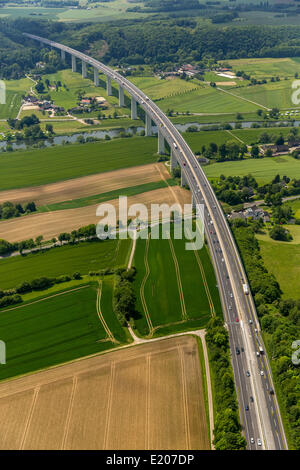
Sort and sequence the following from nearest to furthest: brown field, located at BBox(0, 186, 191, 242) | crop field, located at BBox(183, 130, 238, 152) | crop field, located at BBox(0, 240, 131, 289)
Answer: crop field, located at BBox(0, 240, 131, 289), brown field, located at BBox(0, 186, 191, 242), crop field, located at BBox(183, 130, 238, 152)

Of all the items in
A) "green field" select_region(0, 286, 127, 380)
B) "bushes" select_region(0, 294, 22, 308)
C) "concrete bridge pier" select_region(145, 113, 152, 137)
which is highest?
"concrete bridge pier" select_region(145, 113, 152, 137)

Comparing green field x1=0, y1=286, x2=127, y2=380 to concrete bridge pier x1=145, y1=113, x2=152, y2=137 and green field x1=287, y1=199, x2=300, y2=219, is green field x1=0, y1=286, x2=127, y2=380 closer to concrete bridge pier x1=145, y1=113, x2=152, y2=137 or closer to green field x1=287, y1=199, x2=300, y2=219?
green field x1=287, y1=199, x2=300, y2=219

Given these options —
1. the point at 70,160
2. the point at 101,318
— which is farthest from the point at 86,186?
the point at 101,318

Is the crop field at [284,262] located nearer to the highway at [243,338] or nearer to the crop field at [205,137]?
the highway at [243,338]

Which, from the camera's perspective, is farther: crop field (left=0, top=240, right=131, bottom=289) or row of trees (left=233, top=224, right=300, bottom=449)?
crop field (left=0, top=240, right=131, bottom=289)

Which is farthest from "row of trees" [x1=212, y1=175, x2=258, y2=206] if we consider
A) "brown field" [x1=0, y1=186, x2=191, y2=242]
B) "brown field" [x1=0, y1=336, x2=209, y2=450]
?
"brown field" [x1=0, y1=336, x2=209, y2=450]

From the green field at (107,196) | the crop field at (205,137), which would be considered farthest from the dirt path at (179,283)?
the crop field at (205,137)

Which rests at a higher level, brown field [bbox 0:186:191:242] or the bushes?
brown field [bbox 0:186:191:242]
